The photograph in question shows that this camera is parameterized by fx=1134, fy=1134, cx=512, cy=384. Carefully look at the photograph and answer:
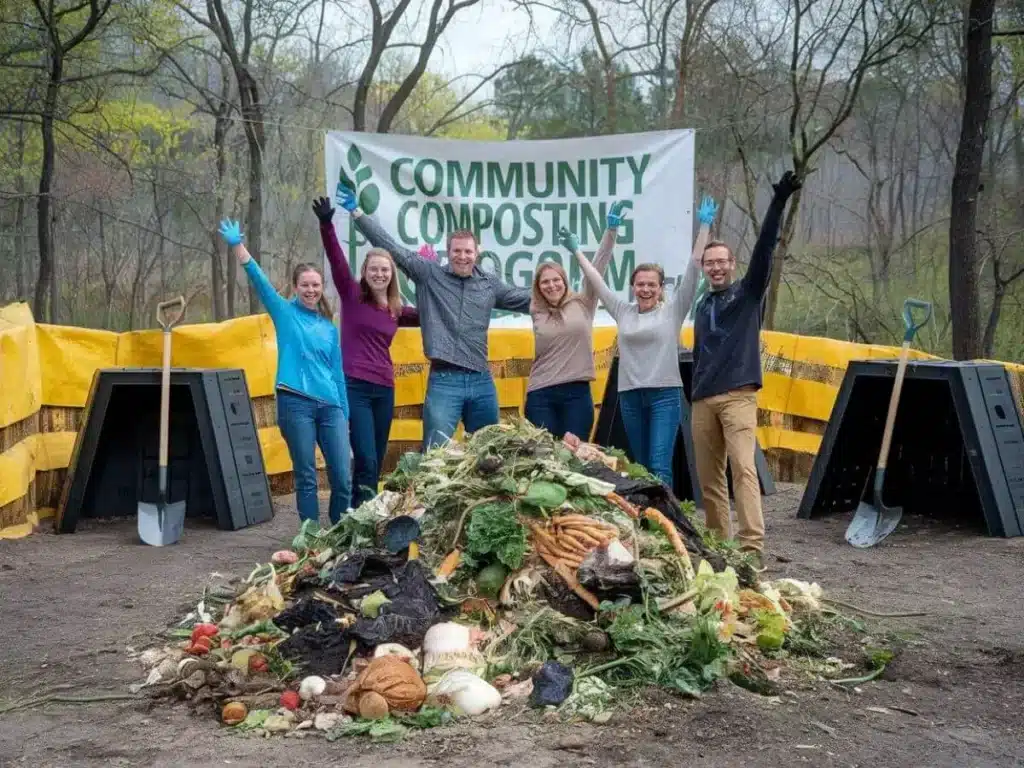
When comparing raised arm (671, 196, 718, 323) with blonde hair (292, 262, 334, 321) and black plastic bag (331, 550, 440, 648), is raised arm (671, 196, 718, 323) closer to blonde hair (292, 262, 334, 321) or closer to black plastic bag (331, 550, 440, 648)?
blonde hair (292, 262, 334, 321)

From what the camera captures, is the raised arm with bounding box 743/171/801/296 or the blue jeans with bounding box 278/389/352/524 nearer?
the raised arm with bounding box 743/171/801/296

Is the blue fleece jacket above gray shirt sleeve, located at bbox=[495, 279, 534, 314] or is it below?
below

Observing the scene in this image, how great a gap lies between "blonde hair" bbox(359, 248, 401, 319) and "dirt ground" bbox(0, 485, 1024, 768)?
1910mm

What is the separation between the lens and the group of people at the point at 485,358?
22.8ft

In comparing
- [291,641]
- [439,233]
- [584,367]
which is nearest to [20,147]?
[439,233]

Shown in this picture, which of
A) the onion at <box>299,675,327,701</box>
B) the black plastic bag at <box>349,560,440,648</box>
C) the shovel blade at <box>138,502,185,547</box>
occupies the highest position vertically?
the black plastic bag at <box>349,560,440,648</box>

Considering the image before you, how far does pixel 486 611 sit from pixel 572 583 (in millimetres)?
398

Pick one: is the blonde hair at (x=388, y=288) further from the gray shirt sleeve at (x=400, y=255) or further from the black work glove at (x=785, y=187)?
the black work glove at (x=785, y=187)

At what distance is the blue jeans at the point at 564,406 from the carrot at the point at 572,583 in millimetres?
2529

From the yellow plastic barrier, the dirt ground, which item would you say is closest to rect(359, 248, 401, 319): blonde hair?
the dirt ground

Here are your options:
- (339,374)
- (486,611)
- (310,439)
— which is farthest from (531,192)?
(486,611)

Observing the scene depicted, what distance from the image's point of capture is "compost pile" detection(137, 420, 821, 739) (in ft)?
14.3

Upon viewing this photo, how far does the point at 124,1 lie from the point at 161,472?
34.3ft

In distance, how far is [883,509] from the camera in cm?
825
